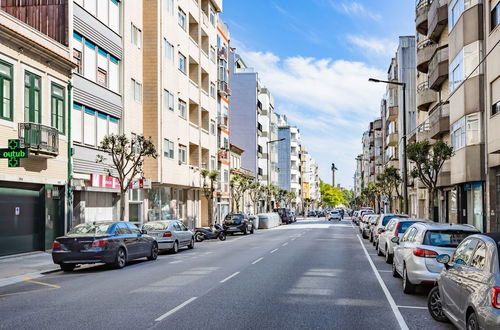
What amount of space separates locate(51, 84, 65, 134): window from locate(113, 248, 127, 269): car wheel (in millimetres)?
8087

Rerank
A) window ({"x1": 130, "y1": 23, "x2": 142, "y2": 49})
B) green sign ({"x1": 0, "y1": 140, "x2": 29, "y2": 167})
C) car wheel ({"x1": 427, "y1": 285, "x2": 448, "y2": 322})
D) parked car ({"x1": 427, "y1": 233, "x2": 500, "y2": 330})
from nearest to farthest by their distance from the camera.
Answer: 1. parked car ({"x1": 427, "y1": 233, "x2": 500, "y2": 330})
2. car wheel ({"x1": 427, "y1": 285, "x2": 448, "y2": 322})
3. green sign ({"x1": 0, "y1": 140, "x2": 29, "y2": 167})
4. window ({"x1": 130, "y1": 23, "x2": 142, "y2": 49})

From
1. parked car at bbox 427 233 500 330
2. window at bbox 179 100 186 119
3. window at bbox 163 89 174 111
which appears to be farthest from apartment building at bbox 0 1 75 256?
window at bbox 179 100 186 119

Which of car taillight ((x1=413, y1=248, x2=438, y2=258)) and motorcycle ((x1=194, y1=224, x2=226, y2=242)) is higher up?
car taillight ((x1=413, y1=248, x2=438, y2=258))

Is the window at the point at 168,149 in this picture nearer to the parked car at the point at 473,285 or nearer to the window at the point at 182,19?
the window at the point at 182,19

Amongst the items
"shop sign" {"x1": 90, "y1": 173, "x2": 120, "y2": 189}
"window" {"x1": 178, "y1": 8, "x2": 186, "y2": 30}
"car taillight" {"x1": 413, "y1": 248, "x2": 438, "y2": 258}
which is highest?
"window" {"x1": 178, "y1": 8, "x2": 186, "y2": 30}

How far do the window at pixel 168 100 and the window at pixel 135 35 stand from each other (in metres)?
3.84

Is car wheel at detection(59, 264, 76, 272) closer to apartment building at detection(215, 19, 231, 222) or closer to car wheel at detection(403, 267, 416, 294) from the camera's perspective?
car wheel at detection(403, 267, 416, 294)

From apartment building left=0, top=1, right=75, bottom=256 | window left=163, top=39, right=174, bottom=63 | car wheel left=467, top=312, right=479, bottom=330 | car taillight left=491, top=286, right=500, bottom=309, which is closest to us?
car taillight left=491, top=286, right=500, bottom=309

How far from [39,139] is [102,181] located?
6.25 m

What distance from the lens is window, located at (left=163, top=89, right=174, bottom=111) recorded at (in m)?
36.6

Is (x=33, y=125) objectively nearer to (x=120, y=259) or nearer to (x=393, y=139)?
(x=120, y=259)

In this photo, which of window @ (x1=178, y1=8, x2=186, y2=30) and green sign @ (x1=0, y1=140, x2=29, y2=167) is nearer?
green sign @ (x1=0, y1=140, x2=29, y2=167)

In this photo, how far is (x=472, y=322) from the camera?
681 cm

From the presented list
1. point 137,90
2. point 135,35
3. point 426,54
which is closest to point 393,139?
point 426,54
